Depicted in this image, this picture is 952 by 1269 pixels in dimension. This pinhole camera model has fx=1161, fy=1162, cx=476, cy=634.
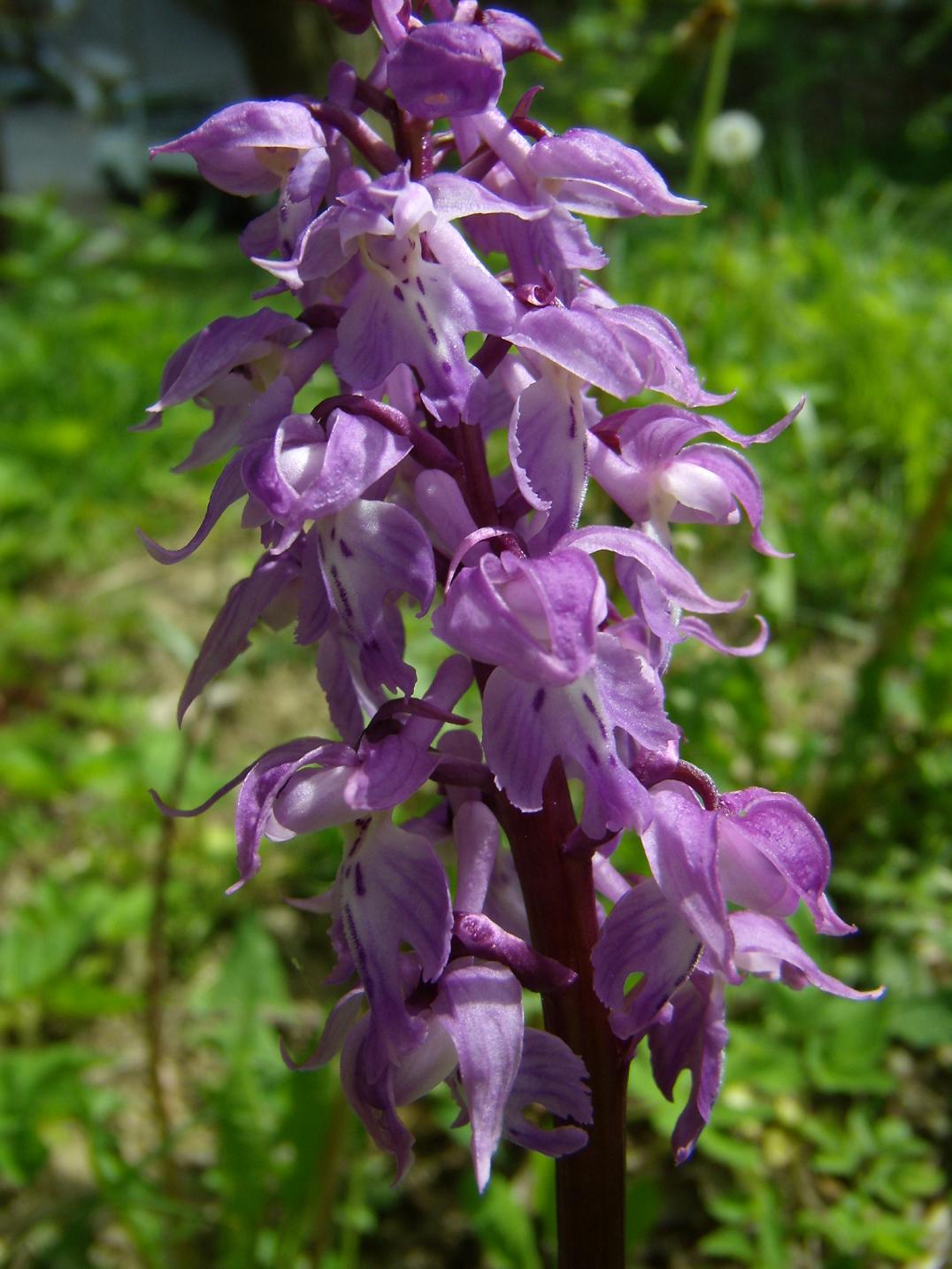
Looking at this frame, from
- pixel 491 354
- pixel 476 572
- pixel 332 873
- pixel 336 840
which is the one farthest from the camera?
pixel 332 873

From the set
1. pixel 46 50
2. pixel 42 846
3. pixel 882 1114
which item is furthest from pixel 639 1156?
pixel 46 50

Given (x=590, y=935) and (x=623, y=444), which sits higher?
(x=623, y=444)

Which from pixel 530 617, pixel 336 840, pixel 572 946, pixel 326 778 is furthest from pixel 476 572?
pixel 336 840

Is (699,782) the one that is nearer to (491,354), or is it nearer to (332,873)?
(491,354)

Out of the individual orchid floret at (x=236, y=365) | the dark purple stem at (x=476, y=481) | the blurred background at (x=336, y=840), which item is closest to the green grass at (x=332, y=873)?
the blurred background at (x=336, y=840)

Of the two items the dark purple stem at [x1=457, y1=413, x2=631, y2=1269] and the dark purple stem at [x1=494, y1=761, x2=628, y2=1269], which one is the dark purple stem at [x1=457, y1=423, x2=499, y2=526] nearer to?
the dark purple stem at [x1=457, y1=413, x2=631, y2=1269]

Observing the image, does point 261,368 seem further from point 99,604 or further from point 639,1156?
point 99,604

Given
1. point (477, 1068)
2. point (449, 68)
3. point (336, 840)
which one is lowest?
point (336, 840)

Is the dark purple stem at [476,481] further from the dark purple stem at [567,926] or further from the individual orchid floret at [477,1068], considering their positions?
the individual orchid floret at [477,1068]
